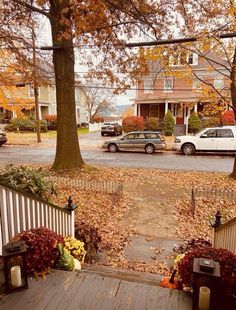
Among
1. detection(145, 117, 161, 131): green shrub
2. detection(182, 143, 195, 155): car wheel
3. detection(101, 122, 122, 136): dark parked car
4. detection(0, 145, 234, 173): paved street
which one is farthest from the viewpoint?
detection(101, 122, 122, 136): dark parked car

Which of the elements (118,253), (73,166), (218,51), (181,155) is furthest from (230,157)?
(118,253)

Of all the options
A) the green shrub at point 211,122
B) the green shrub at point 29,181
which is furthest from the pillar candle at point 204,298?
the green shrub at point 211,122

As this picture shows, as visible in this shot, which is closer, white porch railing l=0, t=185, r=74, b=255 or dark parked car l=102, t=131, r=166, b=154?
white porch railing l=0, t=185, r=74, b=255

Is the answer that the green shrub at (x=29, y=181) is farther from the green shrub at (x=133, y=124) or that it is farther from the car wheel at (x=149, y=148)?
the green shrub at (x=133, y=124)

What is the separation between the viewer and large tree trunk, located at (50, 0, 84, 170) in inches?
350

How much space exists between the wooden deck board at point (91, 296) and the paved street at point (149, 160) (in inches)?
379

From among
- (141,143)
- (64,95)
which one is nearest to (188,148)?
(141,143)

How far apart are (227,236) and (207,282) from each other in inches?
65.9

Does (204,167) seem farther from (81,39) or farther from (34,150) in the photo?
(34,150)

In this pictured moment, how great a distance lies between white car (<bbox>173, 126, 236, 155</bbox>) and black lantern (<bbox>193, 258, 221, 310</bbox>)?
45.7 feet

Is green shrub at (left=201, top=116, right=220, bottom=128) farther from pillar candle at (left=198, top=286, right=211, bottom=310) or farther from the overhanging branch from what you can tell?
pillar candle at (left=198, top=286, right=211, bottom=310)

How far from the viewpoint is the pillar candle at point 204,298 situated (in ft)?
6.90

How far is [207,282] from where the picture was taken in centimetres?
216

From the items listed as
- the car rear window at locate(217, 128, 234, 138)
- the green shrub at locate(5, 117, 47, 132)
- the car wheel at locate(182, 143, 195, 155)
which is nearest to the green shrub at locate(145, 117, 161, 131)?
the car wheel at locate(182, 143, 195, 155)
